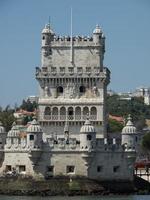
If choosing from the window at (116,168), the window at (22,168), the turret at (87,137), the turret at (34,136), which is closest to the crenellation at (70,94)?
the window at (22,168)

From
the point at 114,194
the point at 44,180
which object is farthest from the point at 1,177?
the point at 114,194

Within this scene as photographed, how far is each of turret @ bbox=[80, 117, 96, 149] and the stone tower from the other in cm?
751

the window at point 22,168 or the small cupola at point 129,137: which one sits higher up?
the small cupola at point 129,137

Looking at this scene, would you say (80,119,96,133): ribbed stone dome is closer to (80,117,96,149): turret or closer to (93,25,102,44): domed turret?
(80,117,96,149): turret

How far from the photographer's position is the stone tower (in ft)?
338

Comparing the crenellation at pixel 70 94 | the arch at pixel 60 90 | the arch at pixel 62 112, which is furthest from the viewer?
the arch at pixel 60 90

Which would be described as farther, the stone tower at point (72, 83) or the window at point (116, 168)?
the stone tower at point (72, 83)

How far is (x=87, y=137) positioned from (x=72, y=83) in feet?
32.8

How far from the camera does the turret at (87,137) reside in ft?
310

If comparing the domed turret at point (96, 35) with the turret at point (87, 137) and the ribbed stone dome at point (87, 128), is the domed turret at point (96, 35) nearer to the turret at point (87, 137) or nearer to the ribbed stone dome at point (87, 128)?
the ribbed stone dome at point (87, 128)

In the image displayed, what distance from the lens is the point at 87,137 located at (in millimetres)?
94500

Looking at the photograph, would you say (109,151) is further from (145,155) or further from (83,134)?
(145,155)

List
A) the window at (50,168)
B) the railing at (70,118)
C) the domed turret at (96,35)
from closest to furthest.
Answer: the window at (50,168) < the railing at (70,118) < the domed turret at (96,35)

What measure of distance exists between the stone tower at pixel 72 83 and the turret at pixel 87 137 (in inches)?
296
